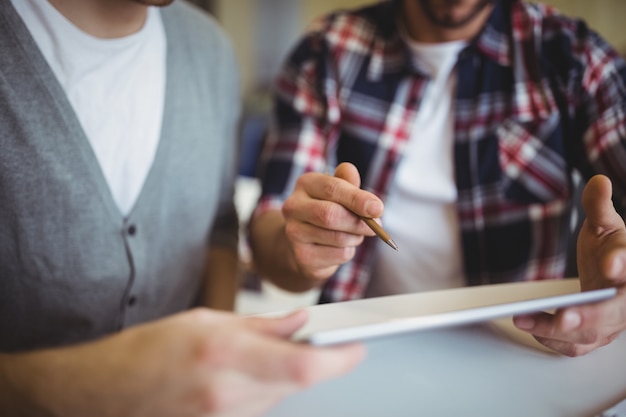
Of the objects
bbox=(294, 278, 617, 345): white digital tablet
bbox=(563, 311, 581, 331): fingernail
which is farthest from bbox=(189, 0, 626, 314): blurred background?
bbox=(563, 311, 581, 331): fingernail

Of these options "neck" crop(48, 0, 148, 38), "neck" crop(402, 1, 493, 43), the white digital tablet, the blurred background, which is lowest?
the blurred background

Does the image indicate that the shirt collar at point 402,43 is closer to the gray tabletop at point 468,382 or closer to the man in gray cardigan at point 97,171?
the man in gray cardigan at point 97,171

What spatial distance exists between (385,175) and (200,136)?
0.30m

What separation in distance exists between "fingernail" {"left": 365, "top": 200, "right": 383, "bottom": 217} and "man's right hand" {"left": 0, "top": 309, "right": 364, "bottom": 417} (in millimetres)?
165

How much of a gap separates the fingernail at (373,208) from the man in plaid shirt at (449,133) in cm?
18

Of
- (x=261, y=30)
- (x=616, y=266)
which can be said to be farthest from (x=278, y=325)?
(x=261, y=30)

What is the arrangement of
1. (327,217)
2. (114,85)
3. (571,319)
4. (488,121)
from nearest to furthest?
(571,319)
(327,217)
(114,85)
(488,121)

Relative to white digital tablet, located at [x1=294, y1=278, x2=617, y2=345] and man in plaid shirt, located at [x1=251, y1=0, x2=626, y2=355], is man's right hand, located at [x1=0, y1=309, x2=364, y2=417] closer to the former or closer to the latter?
white digital tablet, located at [x1=294, y1=278, x2=617, y2=345]

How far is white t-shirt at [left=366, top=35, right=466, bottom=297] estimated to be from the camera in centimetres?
73

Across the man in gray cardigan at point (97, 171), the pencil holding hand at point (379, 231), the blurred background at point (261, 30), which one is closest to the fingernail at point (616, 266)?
the pencil holding hand at point (379, 231)

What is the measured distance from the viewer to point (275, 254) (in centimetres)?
67

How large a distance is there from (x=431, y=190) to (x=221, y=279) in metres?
0.37

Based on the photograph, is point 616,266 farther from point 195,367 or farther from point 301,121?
point 301,121

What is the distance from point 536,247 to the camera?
28.0 inches
